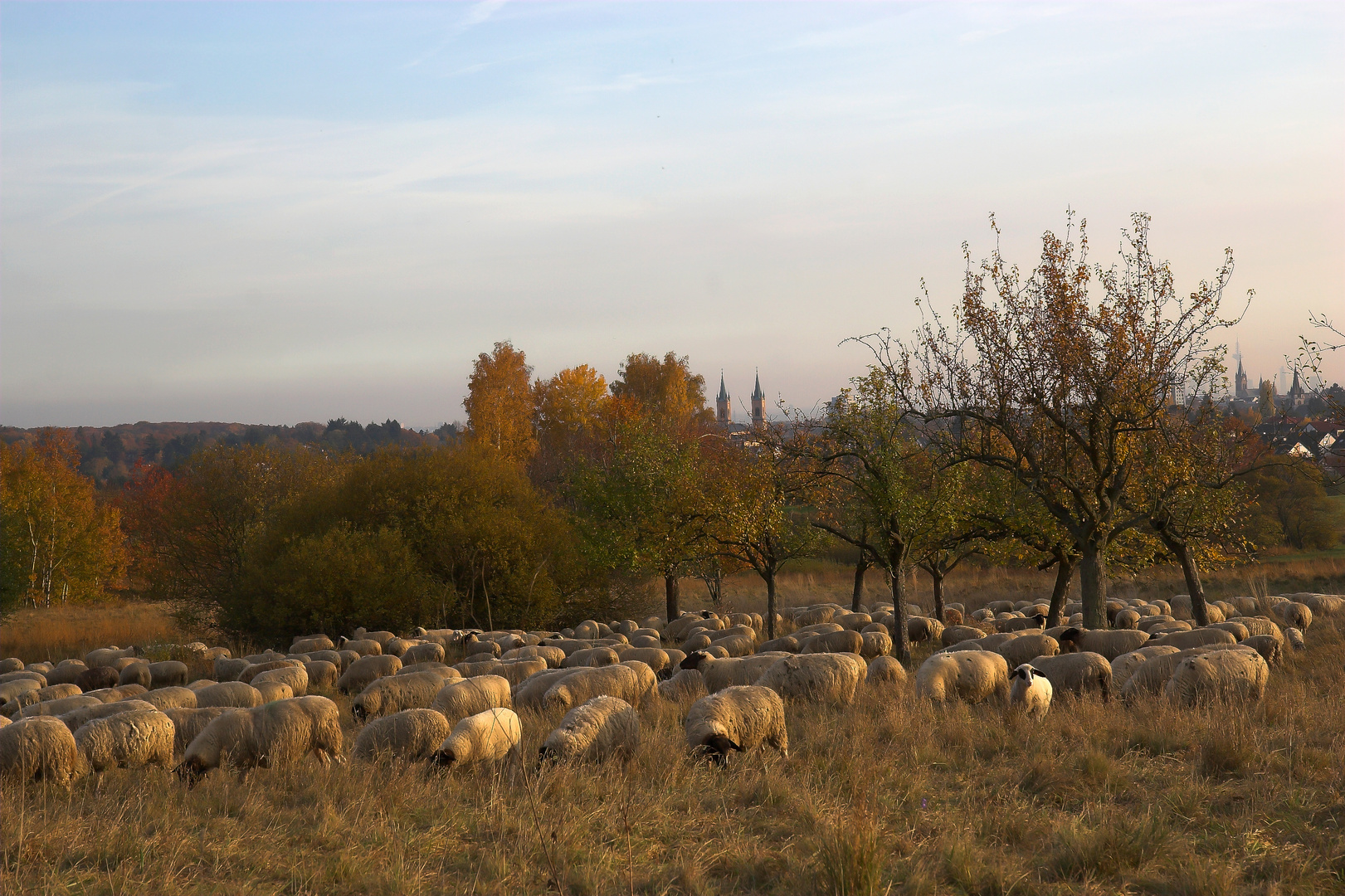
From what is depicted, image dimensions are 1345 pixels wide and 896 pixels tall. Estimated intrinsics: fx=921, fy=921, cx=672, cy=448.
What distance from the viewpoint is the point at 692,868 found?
630 centimetres

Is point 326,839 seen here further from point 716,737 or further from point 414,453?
point 414,453

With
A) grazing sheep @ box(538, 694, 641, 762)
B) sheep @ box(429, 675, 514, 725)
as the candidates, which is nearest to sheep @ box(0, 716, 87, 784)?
sheep @ box(429, 675, 514, 725)

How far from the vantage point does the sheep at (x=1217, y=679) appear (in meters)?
11.9

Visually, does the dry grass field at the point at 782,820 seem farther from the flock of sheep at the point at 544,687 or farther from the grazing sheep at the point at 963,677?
the grazing sheep at the point at 963,677

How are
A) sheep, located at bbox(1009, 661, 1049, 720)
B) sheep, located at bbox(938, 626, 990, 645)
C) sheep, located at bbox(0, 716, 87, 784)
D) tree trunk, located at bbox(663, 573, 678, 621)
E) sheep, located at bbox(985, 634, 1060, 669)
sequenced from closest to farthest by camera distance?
sheep, located at bbox(0, 716, 87, 784) < sheep, located at bbox(1009, 661, 1049, 720) < sheep, located at bbox(985, 634, 1060, 669) < sheep, located at bbox(938, 626, 990, 645) < tree trunk, located at bbox(663, 573, 678, 621)

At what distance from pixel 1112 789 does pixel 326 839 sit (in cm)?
678

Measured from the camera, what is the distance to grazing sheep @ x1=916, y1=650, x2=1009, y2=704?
13.2 m

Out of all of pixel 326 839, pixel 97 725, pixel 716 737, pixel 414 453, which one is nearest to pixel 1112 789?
pixel 716 737

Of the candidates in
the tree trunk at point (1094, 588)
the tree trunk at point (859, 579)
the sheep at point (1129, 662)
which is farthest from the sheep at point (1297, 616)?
the tree trunk at point (859, 579)

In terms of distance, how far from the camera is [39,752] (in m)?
9.52

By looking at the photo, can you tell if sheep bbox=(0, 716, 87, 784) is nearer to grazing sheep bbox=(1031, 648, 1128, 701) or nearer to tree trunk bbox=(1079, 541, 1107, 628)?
grazing sheep bbox=(1031, 648, 1128, 701)

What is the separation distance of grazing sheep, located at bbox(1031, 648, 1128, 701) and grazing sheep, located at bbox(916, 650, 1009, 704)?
0.75 meters

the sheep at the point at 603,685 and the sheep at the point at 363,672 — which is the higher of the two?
the sheep at the point at 603,685

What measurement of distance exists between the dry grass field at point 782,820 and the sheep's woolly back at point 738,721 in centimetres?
29
